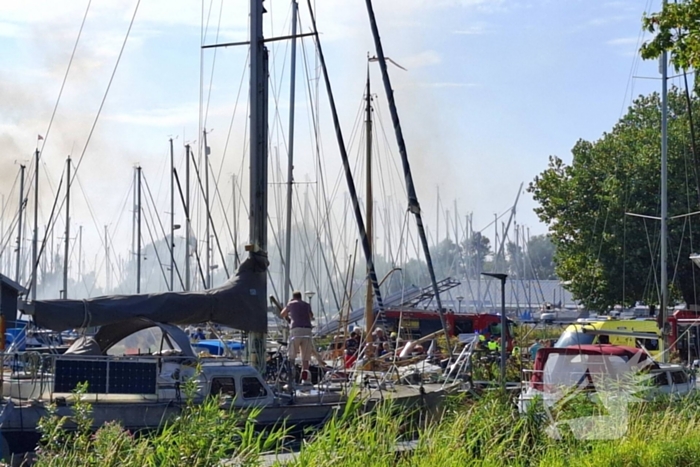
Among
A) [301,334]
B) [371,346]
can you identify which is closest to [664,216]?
[371,346]

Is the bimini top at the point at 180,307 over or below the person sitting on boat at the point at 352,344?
over

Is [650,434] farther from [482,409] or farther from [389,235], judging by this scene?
[389,235]

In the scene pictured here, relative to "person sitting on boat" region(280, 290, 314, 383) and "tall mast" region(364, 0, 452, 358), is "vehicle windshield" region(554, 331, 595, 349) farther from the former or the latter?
"person sitting on boat" region(280, 290, 314, 383)

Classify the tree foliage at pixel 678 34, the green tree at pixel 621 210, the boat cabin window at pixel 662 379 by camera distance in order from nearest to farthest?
the tree foliage at pixel 678 34
the boat cabin window at pixel 662 379
the green tree at pixel 621 210

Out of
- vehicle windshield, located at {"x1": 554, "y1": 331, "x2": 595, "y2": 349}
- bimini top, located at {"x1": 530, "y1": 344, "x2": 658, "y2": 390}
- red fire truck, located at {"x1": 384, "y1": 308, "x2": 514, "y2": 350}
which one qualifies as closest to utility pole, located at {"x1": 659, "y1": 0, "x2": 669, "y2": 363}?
vehicle windshield, located at {"x1": 554, "y1": 331, "x2": 595, "y2": 349}

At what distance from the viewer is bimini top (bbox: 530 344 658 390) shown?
18047 millimetres

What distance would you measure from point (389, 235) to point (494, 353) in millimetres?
46659

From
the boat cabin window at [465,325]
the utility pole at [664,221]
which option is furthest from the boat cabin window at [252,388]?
the boat cabin window at [465,325]

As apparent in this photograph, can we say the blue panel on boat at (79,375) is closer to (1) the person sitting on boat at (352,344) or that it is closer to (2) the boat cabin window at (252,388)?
(2) the boat cabin window at (252,388)

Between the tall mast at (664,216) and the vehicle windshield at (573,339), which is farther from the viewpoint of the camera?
the tall mast at (664,216)

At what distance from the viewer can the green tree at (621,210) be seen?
4497cm

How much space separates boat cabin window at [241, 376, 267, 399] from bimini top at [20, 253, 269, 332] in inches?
39.4

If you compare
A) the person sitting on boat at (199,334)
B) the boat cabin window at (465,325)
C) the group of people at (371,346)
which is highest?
the boat cabin window at (465,325)

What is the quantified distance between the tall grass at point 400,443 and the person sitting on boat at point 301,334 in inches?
214
